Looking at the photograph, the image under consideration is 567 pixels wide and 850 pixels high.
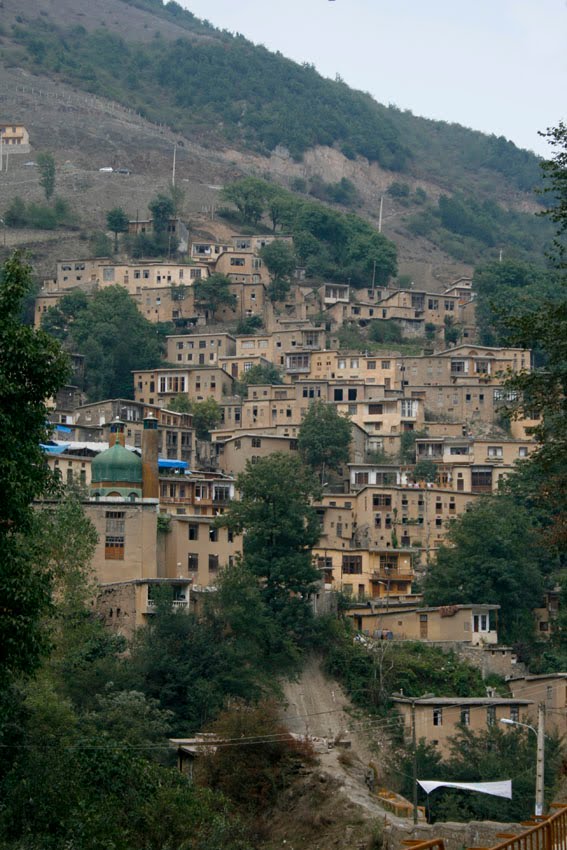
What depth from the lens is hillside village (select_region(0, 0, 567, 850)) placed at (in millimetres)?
30562

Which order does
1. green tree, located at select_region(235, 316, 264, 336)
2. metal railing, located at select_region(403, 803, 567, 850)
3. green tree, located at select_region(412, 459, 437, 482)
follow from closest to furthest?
metal railing, located at select_region(403, 803, 567, 850), green tree, located at select_region(412, 459, 437, 482), green tree, located at select_region(235, 316, 264, 336)

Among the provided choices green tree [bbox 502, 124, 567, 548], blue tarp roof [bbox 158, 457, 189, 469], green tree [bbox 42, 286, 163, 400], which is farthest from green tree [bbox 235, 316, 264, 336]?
green tree [bbox 502, 124, 567, 548]

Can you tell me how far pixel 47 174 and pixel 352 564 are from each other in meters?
72.7

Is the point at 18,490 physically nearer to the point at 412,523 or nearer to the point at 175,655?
the point at 175,655

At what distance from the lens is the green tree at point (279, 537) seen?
56.2 metres

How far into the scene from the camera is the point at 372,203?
171250 millimetres

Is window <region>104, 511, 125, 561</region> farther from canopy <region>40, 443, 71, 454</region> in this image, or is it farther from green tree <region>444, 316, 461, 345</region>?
green tree <region>444, 316, 461, 345</region>

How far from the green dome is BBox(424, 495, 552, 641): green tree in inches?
496

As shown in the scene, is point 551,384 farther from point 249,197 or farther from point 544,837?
point 249,197

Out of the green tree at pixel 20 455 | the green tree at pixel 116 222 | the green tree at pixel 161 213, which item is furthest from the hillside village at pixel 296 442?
the green tree at pixel 20 455

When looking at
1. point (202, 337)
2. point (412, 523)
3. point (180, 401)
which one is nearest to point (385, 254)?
point (202, 337)

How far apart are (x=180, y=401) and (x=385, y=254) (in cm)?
3420

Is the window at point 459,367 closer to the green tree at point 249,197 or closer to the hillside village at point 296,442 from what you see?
the hillside village at point 296,442

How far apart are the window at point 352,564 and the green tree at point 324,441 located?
436 inches
